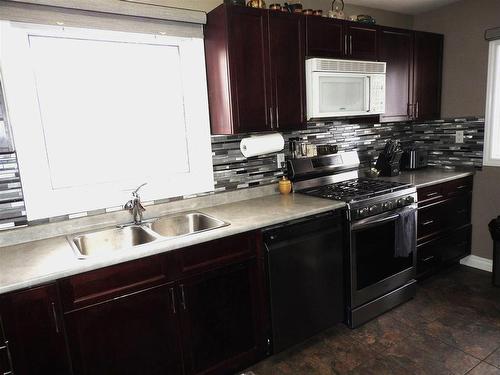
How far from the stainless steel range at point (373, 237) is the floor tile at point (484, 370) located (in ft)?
2.14

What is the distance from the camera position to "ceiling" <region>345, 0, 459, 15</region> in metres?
2.98

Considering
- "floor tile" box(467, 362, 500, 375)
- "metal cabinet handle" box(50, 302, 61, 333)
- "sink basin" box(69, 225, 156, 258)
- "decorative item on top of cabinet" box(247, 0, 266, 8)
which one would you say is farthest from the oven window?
"metal cabinet handle" box(50, 302, 61, 333)

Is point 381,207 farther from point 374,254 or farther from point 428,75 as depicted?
point 428,75

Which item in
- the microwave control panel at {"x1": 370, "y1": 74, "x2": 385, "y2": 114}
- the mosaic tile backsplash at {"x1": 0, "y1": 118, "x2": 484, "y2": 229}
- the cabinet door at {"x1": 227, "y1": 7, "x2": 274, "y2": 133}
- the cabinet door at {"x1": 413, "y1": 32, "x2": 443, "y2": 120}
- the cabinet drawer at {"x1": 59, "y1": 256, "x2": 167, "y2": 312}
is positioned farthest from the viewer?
the cabinet door at {"x1": 413, "y1": 32, "x2": 443, "y2": 120}

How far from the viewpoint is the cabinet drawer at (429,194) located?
278cm

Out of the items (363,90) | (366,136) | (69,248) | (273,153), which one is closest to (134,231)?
(69,248)

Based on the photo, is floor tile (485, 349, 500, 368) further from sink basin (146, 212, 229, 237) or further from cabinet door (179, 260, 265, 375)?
sink basin (146, 212, 229, 237)

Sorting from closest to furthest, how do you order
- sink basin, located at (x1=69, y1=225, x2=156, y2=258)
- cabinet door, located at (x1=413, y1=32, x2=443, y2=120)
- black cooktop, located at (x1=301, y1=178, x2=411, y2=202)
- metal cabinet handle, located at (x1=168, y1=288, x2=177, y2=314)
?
metal cabinet handle, located at (x1=168, y1=288, x2=177, y2=314) < sink basin, located at (x1=69, y1=225, x2=156, y2=258) < black cooktop, located at (x1=301, y1=178, x2=411, y2=202) < cabinet door, located at (x1=413, y1=32, x2=443, y2=120)

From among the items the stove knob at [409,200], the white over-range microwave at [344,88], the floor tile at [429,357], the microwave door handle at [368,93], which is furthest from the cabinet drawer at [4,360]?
the microwave door handle at [368,93]

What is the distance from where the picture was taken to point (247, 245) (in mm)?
1927

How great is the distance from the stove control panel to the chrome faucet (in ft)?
4.39

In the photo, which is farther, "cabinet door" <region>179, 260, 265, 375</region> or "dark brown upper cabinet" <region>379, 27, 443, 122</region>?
"dark brown upper cabinet" <region>379, 27, 443, 122</region>

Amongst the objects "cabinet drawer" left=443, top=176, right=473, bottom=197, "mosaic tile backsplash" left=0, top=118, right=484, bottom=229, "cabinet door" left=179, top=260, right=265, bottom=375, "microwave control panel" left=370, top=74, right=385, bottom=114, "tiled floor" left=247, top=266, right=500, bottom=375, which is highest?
"microwave control panel" left=370, top=74, right=385, bottom=114

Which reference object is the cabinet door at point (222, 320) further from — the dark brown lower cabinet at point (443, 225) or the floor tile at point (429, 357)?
the dark brown lower cabinet at point (443, 225)
